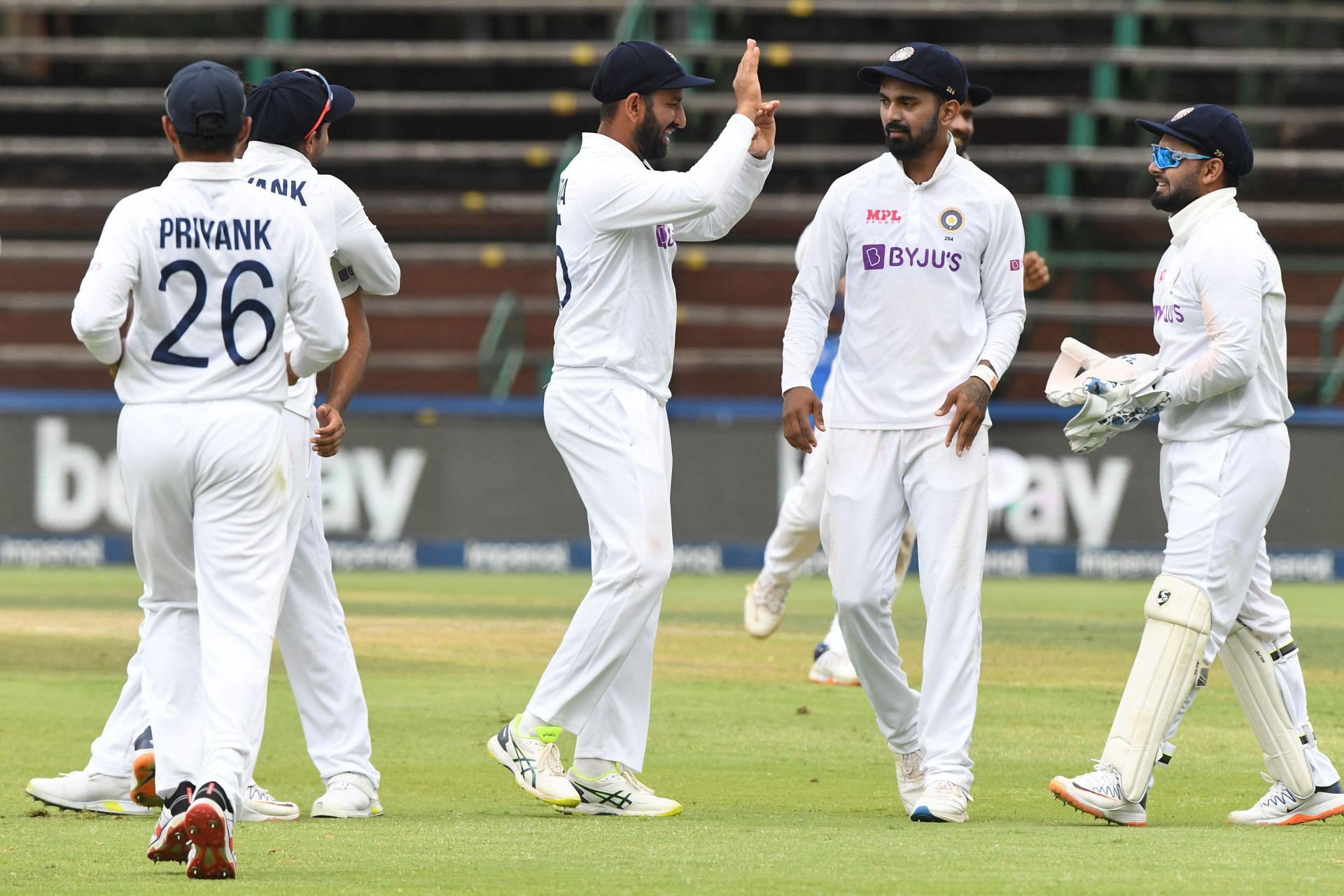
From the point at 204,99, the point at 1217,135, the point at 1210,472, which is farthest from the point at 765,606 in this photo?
the point at 204,99

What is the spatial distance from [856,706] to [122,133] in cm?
1618

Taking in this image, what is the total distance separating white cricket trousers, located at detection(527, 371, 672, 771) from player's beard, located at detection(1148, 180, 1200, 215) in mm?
1759

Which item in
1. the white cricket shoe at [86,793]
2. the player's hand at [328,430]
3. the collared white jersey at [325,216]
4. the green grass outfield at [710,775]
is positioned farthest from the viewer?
the white cricket shoe at [86,793]

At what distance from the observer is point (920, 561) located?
20.8 feet

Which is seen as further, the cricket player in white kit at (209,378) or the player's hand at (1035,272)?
the player's hand at (1035,272)

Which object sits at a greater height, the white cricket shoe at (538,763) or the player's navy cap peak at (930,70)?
the player's navy cap peak at (930,70)

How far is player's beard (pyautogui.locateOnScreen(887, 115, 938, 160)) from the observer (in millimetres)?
6547

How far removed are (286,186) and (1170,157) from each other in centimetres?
281

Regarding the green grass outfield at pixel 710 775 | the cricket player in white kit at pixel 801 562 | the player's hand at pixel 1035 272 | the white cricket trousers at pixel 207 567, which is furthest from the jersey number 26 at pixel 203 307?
the cricket player in white kit at pixel 801 562

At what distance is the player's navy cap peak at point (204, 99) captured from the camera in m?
5.23

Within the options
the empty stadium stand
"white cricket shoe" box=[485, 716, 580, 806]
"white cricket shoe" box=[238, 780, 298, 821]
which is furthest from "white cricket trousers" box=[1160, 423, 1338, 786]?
the empty stadium stand

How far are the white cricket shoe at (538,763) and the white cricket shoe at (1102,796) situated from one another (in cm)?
153

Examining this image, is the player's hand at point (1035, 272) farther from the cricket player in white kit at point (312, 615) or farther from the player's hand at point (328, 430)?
the player's hand at point (328, 430)

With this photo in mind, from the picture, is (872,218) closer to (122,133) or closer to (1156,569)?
(1156,569)
